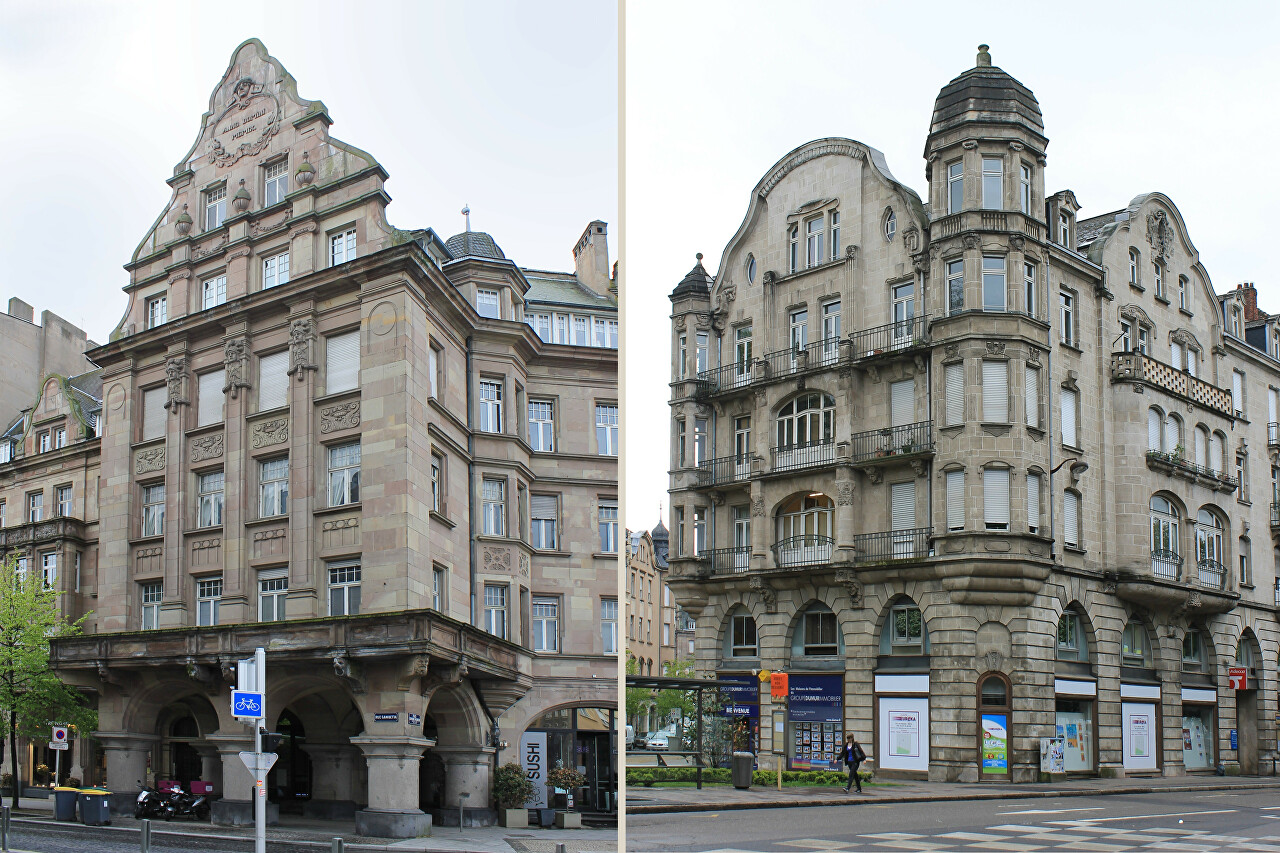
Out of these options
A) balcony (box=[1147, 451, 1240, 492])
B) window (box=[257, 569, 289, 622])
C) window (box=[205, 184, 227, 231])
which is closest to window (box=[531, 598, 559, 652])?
window (box=[257, 569, 289, 622])

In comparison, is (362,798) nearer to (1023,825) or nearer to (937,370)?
(1023,825)

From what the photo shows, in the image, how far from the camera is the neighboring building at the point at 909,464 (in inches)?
769

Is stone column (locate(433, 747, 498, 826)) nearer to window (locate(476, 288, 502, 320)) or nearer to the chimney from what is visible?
window (locate(476, 288, 502, 320))

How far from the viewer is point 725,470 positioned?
20.2 m

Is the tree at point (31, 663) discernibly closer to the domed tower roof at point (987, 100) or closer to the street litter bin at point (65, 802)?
the street litter bin at point (65, 802)

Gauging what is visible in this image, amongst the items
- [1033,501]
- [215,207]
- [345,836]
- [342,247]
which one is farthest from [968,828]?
[1033,501]

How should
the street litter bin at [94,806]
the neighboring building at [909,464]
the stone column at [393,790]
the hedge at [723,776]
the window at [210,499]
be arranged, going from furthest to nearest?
the neighboring building at [909,464], the hedge at [723,776], the window at [210,499], the street litter bin at [94,806], the stone column at [393,790]

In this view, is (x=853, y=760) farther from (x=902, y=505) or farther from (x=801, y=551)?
(x=902, y=505)

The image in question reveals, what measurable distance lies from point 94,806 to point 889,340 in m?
14.2

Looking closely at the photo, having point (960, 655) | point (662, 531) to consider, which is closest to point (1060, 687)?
point (960, 655)

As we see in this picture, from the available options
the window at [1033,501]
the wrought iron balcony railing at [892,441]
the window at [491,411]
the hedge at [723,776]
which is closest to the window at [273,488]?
the window at [491,411]

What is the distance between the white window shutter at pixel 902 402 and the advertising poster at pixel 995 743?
471 cm

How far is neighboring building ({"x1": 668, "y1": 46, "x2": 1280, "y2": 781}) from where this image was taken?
1953 centimetres

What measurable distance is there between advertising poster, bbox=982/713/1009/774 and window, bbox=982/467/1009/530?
2.94 meters
